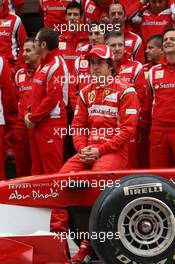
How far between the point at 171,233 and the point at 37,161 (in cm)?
308

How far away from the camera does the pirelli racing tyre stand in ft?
17.6

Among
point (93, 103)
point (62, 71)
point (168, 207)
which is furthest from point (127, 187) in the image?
point (62, 71)

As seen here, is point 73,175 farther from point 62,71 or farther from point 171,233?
point 62,71

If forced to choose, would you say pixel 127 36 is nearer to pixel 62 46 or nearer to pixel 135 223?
pixel 62 46

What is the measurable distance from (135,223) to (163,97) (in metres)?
2.35

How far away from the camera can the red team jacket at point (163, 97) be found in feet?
24.4

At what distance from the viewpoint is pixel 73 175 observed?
5766mm

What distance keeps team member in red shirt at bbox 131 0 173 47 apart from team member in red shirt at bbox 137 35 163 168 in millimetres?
714

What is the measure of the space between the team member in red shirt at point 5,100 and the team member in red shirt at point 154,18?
74.1 inches

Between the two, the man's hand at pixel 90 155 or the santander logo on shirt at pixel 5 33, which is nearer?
the man's hand at pixel 90 155

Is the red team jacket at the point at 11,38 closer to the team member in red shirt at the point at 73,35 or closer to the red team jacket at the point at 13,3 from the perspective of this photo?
the red team jacket at the point at 13,3

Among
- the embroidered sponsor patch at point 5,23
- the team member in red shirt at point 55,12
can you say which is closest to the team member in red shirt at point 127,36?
the team member in red shirt at point 55,12

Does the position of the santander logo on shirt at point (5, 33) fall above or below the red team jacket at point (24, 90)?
above

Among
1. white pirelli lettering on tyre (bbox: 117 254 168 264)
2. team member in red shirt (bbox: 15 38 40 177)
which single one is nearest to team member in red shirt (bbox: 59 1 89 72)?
team member in red shirt (bbox: 15 38 40 177)
